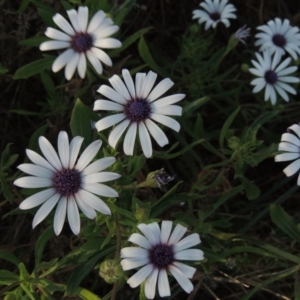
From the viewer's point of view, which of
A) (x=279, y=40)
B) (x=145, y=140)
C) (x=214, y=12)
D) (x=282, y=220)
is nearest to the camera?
(x=145, y=140)

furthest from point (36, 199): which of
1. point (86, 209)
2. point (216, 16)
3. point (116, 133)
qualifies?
point (216, 16)

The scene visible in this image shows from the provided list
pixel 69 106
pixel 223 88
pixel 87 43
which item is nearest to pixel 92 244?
pixel 87 43

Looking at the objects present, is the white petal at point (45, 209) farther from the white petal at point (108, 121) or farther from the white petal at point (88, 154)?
the white petal at point (108, 121)

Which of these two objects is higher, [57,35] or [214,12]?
[214,12]

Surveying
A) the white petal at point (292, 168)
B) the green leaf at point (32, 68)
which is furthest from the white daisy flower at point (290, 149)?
the green leaf at point (32, 68)

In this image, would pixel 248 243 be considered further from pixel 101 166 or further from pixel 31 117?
pixel 31 117

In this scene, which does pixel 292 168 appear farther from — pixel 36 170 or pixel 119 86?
pixel 36 170
